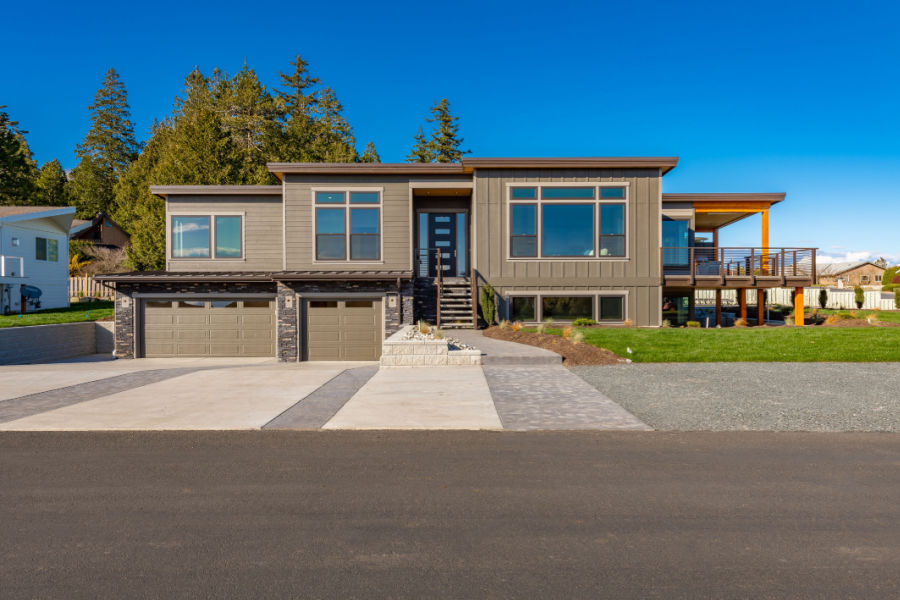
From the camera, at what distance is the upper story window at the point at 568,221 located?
1702cm

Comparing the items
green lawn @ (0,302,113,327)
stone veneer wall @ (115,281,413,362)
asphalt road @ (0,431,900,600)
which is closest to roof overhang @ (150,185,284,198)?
stone veneer wall @ (115,281,413,362)

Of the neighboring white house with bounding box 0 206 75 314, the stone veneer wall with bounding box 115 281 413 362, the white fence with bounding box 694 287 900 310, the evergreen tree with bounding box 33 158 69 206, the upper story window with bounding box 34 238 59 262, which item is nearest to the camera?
the stone veneer wall with bounding box 115 281 413 362

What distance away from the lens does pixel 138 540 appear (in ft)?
11.5

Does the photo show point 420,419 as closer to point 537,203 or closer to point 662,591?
point 662,591

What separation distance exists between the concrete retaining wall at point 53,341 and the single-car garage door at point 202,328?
3.07 m

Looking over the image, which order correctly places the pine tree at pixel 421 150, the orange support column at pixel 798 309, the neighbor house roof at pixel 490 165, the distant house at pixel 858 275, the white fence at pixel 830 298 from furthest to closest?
the distant house at pixel 858 275
the pine tree at pixel 421 150
the white fence at pixel 830 298
the orange support column at pixel 798 309
the neighbor house roof at pixel 490 165

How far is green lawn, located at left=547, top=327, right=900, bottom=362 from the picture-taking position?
1216cm

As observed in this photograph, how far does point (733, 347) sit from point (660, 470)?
9641mm

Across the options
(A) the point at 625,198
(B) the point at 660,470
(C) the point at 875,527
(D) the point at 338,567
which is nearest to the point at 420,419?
(B) the point at 660,470

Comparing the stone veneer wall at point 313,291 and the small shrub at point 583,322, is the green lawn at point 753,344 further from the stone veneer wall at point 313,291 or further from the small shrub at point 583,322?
the stone veneer wall at point 313,291

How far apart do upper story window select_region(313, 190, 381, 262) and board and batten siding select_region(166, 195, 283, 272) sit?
1.94 m

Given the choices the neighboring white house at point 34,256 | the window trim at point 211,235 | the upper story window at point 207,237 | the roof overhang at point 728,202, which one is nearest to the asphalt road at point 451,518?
the window trim at point 211,235

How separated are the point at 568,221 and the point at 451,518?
14.4m

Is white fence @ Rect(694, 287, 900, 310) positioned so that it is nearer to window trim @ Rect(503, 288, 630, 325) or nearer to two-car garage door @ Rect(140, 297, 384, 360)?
window trim @ Rect(503, 288, 630, 325)
